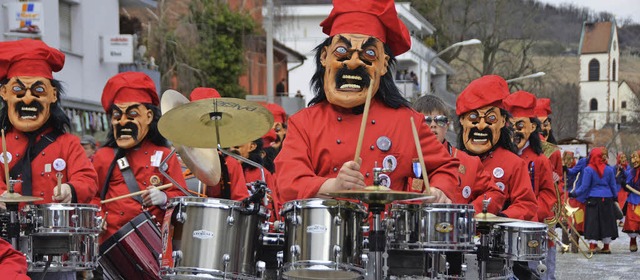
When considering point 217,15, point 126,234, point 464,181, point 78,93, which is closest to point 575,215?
point 78,93

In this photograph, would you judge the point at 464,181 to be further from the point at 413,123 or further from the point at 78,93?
the point at 78,93

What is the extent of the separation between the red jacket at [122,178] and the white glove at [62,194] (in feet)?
2.48

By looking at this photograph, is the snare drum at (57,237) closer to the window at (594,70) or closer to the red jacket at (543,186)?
the red jacket at (543,186)

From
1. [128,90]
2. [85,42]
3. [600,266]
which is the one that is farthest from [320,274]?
[85,42]

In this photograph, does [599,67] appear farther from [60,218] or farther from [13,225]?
[13,225]

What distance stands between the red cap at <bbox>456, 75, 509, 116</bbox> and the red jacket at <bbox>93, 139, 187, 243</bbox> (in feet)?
8.03

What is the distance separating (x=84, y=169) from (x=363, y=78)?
10.5ft

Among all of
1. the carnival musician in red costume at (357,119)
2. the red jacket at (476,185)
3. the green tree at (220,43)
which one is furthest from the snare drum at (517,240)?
the green tree at (220,43)

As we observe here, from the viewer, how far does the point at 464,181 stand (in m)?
9.75

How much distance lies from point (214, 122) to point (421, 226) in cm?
158

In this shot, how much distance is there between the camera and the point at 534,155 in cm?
1237

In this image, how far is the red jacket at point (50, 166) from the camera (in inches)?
382

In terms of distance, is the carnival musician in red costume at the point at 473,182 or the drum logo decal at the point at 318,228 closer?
the drum logo decal at the point at 318,228

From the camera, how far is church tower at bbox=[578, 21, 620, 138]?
527 ft
